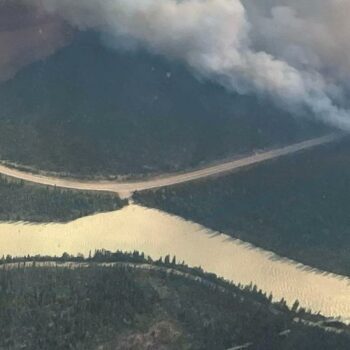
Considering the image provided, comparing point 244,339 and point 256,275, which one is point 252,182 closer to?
point 256,275

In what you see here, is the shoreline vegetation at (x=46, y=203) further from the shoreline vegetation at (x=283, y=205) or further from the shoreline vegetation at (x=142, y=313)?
the shoreline vegetation at (x=142, y=313)

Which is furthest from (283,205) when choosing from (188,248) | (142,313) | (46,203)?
(142,313)

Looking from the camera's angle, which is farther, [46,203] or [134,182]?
[134,182]

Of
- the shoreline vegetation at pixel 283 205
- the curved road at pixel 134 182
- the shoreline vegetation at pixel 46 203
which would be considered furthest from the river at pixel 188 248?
the curved road at pixel 134 182

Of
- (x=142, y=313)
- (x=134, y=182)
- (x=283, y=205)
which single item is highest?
(x=134, y=182)

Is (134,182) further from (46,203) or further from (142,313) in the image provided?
(142,313)
